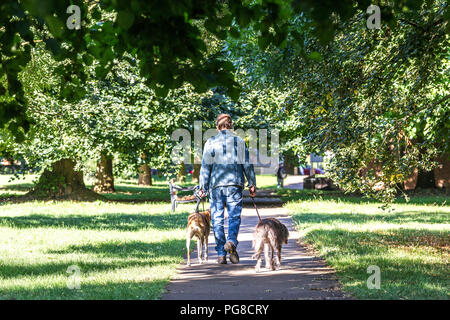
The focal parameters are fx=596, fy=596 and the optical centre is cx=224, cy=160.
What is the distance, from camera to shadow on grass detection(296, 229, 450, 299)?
6.63 m

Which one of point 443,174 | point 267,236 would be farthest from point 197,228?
point 443,174

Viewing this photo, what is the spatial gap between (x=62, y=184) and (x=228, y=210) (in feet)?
51.0

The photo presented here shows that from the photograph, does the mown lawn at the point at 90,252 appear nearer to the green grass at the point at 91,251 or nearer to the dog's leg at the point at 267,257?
the green grass at the point at 91,251

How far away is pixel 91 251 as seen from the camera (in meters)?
10.1

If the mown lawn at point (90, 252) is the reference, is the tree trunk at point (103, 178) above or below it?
above

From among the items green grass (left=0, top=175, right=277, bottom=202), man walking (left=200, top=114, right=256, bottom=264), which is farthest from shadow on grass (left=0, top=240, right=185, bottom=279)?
green grass (left=0, top=175, right=277, bottom=202)

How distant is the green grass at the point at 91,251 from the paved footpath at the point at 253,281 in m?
0.28

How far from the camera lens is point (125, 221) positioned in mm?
15219

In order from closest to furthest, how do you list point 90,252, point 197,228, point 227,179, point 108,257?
1. point 197,228
2. point 227,179
3. point 108,257
4. point 90,252

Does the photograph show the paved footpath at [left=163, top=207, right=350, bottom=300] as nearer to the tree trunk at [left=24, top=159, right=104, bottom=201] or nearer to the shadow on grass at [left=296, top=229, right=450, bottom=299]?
the shadow on grass at [left=296, top=229, right=450, bottom=299]

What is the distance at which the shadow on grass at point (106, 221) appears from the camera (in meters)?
14.0

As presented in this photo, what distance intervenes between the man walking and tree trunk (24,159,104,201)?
575 inches

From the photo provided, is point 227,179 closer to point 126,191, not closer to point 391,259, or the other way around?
point 391,259

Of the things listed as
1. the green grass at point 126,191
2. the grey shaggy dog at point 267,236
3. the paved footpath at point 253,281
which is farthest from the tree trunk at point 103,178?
the grey shaggy dog at point 267,236
